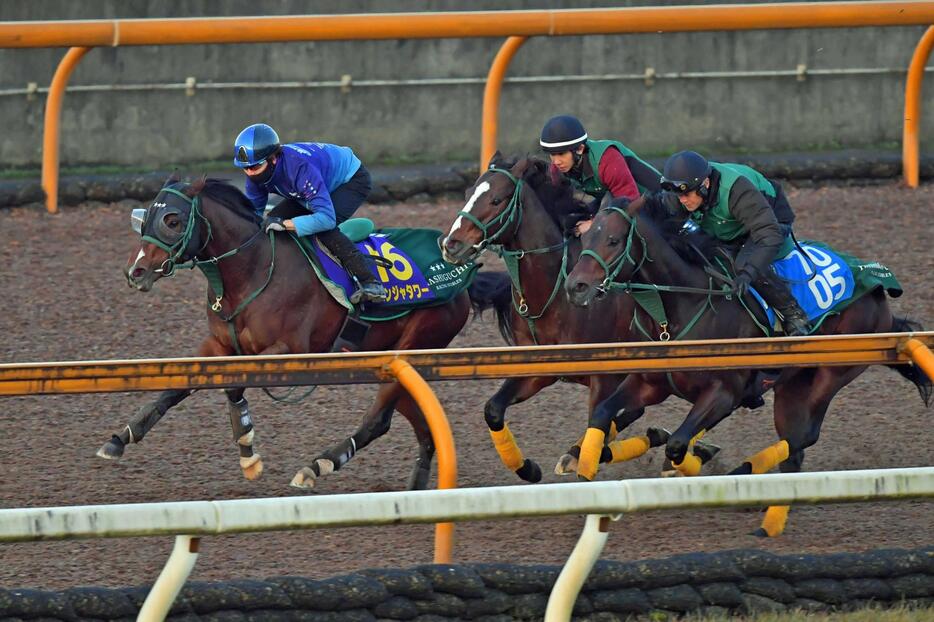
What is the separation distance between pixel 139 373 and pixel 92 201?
6238 millimetres

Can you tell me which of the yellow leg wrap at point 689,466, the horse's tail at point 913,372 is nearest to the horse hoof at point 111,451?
the yellow leg wrap at point 689,466

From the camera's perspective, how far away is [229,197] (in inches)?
327

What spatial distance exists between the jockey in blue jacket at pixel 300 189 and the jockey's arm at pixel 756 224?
1748mm

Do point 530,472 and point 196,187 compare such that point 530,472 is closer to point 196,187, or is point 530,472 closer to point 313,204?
point 313,204

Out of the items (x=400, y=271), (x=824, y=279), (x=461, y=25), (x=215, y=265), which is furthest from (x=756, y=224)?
(x=461, y=25)

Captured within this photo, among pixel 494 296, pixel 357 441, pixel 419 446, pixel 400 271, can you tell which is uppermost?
pixel 400 271

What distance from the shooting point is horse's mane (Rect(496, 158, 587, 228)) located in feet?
26.8

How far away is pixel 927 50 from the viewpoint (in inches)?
468

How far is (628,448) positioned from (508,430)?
555 mm

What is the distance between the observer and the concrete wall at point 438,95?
1243 centimetres

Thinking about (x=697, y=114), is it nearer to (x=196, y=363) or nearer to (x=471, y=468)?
(x=471, y=468)

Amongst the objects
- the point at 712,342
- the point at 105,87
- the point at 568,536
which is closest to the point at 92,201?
the point at 105,87

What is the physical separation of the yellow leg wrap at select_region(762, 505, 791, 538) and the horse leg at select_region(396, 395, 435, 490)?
1635 mm

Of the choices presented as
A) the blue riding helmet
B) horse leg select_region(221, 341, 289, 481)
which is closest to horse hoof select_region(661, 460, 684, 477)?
horse leg select_region(221, 341, 289, 481)
